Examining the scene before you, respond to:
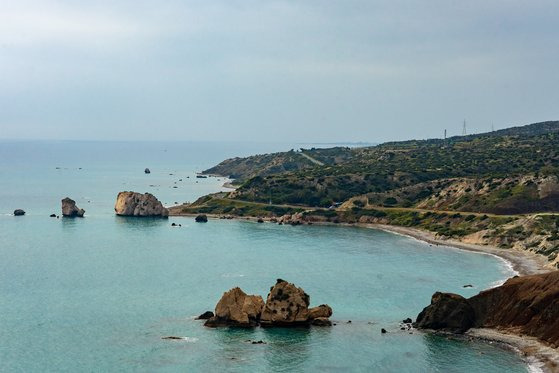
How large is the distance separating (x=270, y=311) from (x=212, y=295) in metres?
20.8

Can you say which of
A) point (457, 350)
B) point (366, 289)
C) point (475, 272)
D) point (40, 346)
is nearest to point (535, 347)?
Answer: point (457, 350)

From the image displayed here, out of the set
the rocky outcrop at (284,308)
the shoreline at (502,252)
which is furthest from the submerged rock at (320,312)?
the shoreline at (502,252)

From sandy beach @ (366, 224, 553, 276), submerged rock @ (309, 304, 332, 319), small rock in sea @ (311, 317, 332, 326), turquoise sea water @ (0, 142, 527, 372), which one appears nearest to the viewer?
turquoise sea water @ (0, 142, 527, 372)

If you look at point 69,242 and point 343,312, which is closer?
point 343,312

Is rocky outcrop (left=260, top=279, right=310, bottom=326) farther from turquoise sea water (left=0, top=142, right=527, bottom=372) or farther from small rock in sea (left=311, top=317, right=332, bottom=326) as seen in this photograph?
turquoise sea water (left=0, top=142, right=527, bottom=372)

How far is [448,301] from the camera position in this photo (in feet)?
308

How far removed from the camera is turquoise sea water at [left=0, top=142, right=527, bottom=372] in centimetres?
8169

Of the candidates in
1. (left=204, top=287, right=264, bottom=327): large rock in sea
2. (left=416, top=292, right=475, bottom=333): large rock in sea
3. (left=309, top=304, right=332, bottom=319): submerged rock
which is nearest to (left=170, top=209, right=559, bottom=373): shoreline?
(left=416, top=292, right=475, bottom=333): large rock in sea

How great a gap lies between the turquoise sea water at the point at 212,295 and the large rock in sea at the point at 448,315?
3091 millimetres

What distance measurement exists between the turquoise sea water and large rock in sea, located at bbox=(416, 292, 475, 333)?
122 inches

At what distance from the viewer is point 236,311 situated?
309ft

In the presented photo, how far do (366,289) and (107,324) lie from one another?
1703 inches

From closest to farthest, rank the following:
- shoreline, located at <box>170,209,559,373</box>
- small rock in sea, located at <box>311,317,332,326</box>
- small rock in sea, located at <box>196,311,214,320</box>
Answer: shoreline, located at <box>170,209,559,373</box> < small rock in sea, located at <box>311,317,332,326</box> < small rock in sea, located at <box>196,311,214,320</box>

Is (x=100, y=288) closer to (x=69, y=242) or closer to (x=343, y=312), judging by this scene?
(x=343, y=312)
